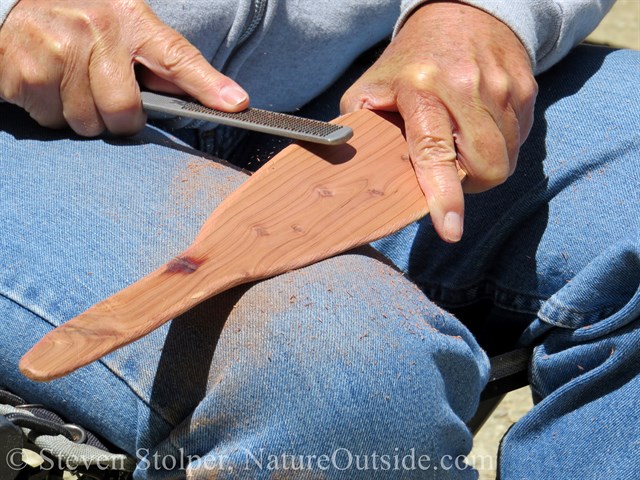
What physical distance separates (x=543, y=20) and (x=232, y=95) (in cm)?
46

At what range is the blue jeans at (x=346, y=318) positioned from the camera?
0.80 meters

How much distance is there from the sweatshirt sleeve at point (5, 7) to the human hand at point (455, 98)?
0.41 m

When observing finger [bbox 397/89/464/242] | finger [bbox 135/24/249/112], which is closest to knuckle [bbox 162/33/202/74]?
finger [bbox 135/24/249/112]

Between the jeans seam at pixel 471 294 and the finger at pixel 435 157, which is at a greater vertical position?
the finger at pixel 435 157

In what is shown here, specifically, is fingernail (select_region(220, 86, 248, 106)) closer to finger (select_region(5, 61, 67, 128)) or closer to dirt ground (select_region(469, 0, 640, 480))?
finger (select_region(5, 61, 67, 128))

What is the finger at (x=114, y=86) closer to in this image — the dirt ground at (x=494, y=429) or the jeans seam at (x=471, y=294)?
the jeans seam at (x=471, y=294)

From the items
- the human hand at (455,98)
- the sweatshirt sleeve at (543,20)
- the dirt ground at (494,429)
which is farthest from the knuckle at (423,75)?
the dirt ground at (494,429)

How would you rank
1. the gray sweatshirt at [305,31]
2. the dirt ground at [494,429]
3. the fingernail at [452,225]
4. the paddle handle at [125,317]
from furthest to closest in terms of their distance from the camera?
the dirt ground at [494,429] → the gray sweatshirt at [305,31] → the fingernail at [452,225] → the paddle handle at [125,317]

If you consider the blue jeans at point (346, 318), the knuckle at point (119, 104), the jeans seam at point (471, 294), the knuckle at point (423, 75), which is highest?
the knuckle at point (119, 104)

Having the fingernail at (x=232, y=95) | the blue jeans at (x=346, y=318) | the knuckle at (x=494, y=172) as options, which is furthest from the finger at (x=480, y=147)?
the fingernail at (x=232, y=95)

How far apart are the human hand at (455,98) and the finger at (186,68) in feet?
0.55

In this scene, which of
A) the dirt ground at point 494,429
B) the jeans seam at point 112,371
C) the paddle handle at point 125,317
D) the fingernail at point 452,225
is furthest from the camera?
the dirt ground at point 494,429

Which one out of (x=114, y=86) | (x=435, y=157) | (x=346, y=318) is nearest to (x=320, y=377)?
(x=346, y=318)

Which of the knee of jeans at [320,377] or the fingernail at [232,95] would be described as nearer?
the knee of jeans at [320,377]
